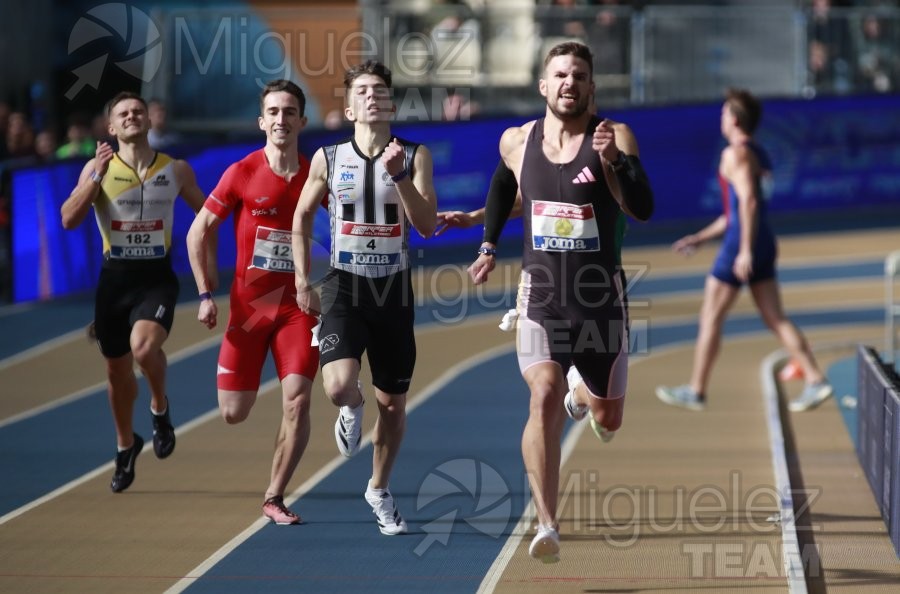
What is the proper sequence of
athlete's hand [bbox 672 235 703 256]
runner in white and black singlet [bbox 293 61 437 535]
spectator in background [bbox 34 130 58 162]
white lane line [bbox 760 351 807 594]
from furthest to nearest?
spectator in background [bbox 34 130 58 162]
athlete's hand [bbox 672 235 703 256]
runner in white and black singlet [bbox 293 61 437 535]
white lane line [bbox 760 351 807 594]

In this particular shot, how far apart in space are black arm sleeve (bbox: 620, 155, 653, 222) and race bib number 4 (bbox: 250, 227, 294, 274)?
80.5 inches

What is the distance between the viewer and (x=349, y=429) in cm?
780

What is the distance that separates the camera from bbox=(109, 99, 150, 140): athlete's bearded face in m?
8.81

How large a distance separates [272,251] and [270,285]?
191 millimetres

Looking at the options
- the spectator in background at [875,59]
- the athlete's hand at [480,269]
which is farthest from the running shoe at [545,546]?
the spectator in background at [875,59]

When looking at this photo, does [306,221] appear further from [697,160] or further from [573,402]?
[697,160]

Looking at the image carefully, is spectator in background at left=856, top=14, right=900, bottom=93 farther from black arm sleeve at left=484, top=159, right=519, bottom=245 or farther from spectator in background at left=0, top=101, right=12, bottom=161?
black arm sleeve at left=484, top=159, right=519, bottom=245

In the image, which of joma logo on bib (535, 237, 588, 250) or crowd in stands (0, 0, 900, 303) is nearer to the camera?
joma logo on bib (535, 237, 588, 250)

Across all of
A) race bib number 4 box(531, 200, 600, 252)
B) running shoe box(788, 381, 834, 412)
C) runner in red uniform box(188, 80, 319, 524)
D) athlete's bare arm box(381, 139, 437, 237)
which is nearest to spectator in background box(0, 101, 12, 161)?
running shoe box(788, 381, 834, 412)

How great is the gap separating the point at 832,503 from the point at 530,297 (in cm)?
290

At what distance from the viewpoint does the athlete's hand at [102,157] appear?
873 cm

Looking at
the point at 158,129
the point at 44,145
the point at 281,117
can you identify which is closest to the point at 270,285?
the point at 281,117

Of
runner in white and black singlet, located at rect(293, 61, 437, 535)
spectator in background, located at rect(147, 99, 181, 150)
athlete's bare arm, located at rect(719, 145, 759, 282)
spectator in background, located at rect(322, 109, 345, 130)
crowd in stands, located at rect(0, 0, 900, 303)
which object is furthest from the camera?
crowd in stands, located at rect(0, 0, 900, 303)

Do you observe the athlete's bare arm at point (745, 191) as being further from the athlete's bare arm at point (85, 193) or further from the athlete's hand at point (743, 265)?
the athlete's bare arm at point (85, 193)
